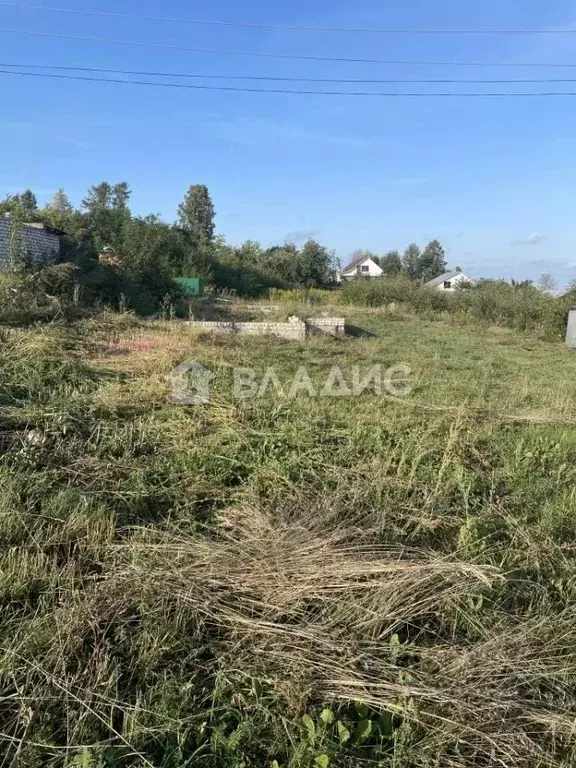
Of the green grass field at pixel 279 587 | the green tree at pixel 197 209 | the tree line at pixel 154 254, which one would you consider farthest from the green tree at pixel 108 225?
the green tree at pixel 197 209

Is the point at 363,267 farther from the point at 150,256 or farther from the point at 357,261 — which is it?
the point at 150,256

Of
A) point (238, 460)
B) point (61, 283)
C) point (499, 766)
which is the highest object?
point (61, 283)

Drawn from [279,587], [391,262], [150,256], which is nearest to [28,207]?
[150,256]

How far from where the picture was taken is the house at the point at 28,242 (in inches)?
469

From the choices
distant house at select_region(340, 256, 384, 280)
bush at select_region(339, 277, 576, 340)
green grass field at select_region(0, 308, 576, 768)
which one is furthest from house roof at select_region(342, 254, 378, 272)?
green grass field at select_region(0, 308, 576, 768)

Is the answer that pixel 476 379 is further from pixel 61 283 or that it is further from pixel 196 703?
pixel 61 283

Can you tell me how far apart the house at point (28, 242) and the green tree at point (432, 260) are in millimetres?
55834

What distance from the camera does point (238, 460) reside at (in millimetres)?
3838

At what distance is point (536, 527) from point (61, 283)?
10739mm

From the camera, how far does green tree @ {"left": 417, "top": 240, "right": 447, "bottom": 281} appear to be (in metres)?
67.8

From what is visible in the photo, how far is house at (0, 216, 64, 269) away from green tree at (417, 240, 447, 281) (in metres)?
55.8

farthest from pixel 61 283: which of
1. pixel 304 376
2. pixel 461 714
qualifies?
pixel 461 714

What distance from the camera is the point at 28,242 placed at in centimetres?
1285

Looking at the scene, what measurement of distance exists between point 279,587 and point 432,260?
70795 millimetres
